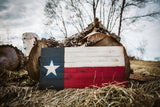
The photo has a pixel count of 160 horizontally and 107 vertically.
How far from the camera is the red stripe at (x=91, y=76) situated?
1.54 metres

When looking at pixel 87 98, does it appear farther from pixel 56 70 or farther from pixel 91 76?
pixel 56 70

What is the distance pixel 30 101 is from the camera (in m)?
1.23

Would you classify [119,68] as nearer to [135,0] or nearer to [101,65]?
[101,65]

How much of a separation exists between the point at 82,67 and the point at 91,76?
0.22 m

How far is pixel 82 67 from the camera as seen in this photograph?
1571mm

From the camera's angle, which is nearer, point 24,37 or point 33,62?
point 33,62

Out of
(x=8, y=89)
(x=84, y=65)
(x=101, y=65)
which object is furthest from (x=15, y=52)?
(x=101, y=65)

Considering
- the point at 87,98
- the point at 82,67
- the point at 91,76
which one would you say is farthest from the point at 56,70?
the point at 87,98

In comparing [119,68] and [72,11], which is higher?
Result: [72,11]

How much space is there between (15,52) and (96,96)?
2934 millimetres

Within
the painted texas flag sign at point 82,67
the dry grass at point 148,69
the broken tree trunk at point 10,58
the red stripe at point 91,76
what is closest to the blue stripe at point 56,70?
the painted texas flag sign at point 82,67

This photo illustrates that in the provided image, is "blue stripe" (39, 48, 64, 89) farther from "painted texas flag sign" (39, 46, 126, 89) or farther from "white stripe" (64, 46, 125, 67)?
"white stripe" (64, 46, 125, 67)

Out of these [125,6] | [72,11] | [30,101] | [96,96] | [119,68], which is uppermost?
[72,11]

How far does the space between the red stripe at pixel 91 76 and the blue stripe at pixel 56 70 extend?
4.1 inches
